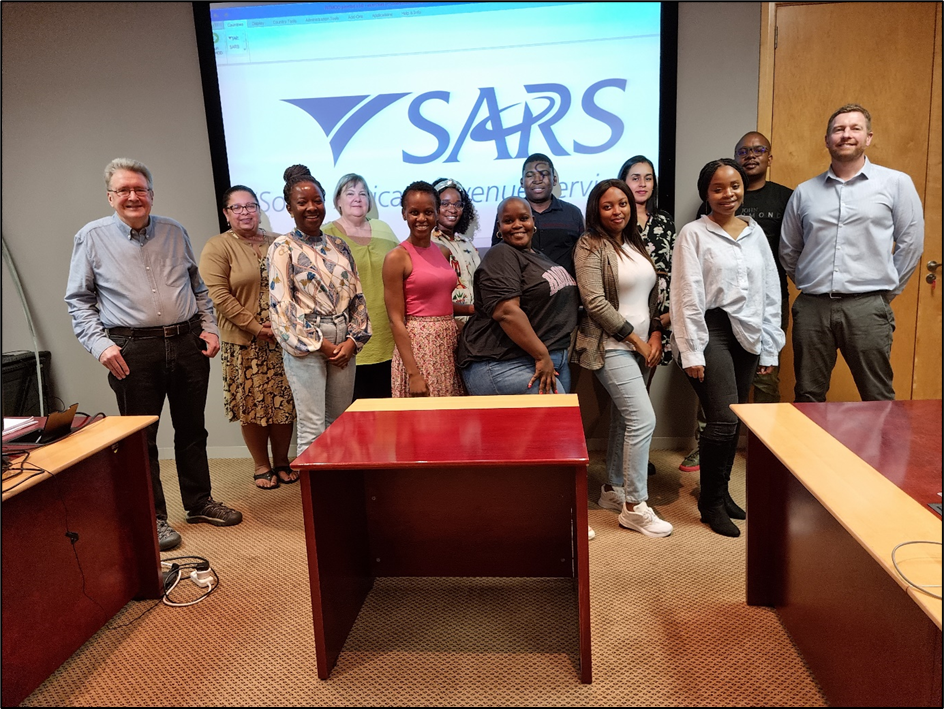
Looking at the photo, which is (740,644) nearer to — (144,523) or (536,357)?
(536,357)

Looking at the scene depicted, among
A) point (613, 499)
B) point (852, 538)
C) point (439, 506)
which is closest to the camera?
point (852, 538)

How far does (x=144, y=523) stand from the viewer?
2316mm

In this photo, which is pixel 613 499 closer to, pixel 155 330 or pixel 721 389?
pixel 721 389

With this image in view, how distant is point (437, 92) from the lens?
356 cm

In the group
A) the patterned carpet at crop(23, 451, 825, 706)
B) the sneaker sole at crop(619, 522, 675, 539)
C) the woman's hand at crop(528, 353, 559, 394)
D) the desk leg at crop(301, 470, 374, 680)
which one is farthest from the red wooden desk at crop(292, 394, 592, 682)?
the sneaker sole at crop(619, 522, 675, 539)

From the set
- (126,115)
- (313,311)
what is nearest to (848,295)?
(313,311)

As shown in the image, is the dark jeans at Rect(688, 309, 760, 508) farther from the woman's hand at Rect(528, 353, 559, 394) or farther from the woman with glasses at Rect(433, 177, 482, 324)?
the woman with glasses at Rect(433, 177, 482, 324)

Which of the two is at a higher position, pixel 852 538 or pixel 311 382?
pixel 311 382

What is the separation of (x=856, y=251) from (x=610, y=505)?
1503 mm

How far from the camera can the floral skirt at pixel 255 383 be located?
329cm

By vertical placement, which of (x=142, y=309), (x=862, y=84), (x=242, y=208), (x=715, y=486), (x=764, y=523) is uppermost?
(x=862, y=84)

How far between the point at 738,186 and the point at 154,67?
305 centimetres

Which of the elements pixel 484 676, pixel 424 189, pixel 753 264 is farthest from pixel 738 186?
pixel 484 676

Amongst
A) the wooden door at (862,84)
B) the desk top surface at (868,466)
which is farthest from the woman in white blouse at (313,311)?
the wooden door at (862,84)
